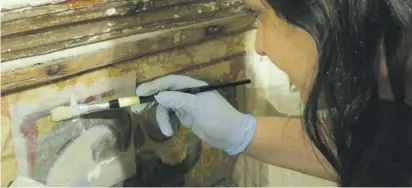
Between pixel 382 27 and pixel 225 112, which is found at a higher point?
pixel 382 27

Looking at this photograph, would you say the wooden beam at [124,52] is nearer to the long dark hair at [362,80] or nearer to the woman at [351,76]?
the woman at [351,76]

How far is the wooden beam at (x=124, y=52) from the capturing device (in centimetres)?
83

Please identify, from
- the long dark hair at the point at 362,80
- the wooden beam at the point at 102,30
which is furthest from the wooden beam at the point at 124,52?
the long dark hair at the point at 362,80

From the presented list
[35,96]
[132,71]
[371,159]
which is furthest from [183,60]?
[371,159]

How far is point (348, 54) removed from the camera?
0.77 metres

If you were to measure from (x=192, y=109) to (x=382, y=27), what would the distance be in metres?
0.34

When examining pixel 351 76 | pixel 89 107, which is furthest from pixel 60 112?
pixel 351 76

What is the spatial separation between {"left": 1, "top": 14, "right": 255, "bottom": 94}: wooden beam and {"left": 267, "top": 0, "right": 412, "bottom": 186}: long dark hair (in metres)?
0.24

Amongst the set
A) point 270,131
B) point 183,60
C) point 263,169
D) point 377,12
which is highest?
point 377,12

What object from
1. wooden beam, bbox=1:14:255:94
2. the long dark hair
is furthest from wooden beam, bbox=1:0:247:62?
the long dark hair

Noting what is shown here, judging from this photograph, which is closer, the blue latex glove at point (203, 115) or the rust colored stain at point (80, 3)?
the rust colored stain at point (80, 3)

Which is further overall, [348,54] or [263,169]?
[263,169]

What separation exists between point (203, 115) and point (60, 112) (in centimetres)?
23

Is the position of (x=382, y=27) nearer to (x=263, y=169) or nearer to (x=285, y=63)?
(x=285, y=63)
